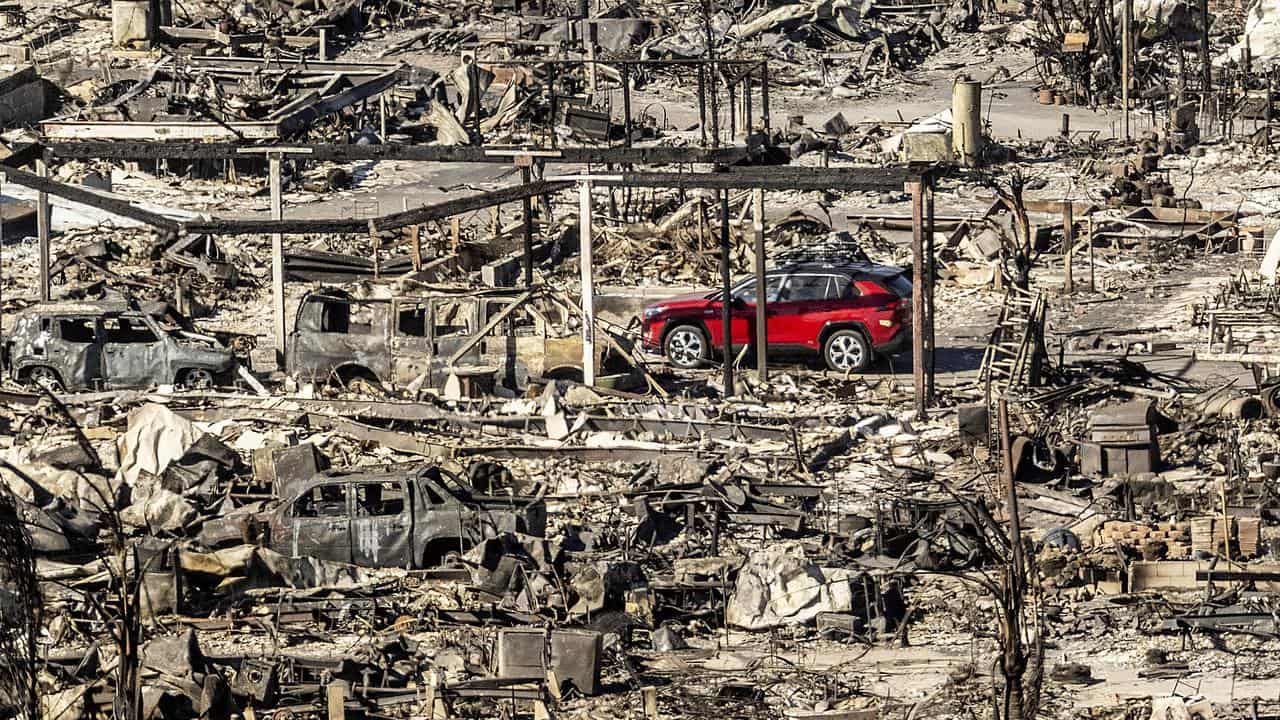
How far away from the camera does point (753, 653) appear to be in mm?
20750

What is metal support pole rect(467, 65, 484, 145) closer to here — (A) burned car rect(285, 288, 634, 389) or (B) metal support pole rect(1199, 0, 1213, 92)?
(B) metal support pole rect(1199, 0, 1213, 92)

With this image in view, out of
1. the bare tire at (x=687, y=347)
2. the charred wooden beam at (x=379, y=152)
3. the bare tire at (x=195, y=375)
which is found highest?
the charred wooden beam at (x=379, y=152)

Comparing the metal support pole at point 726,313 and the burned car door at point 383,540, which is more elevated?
the metal support pole at point 726,313

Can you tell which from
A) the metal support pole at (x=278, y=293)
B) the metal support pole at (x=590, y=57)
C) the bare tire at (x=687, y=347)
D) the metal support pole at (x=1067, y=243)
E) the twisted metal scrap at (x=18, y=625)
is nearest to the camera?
the twisted metal scrap at (x=18, y=625)

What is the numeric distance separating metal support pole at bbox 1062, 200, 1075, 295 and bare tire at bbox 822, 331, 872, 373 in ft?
17.4

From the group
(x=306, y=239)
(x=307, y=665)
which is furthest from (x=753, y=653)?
(x=306, y=239)

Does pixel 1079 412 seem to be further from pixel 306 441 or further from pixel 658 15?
pixel 658 15

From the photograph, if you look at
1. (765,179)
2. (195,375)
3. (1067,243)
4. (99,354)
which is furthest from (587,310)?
(1067,243)

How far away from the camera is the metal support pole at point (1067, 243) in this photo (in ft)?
115

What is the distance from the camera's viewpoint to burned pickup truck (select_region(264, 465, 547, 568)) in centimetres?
2270

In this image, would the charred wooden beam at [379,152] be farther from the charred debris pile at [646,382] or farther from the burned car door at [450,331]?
the burned car door at [450,331]

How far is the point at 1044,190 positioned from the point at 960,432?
48.3 feet

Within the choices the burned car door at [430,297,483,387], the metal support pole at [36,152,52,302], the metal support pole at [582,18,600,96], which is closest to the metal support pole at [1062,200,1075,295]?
the burned car door at [430,297,483,387]

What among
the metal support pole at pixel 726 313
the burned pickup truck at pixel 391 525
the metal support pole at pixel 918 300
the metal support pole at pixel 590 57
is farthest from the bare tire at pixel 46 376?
the metal support pole at pixel 590 57
